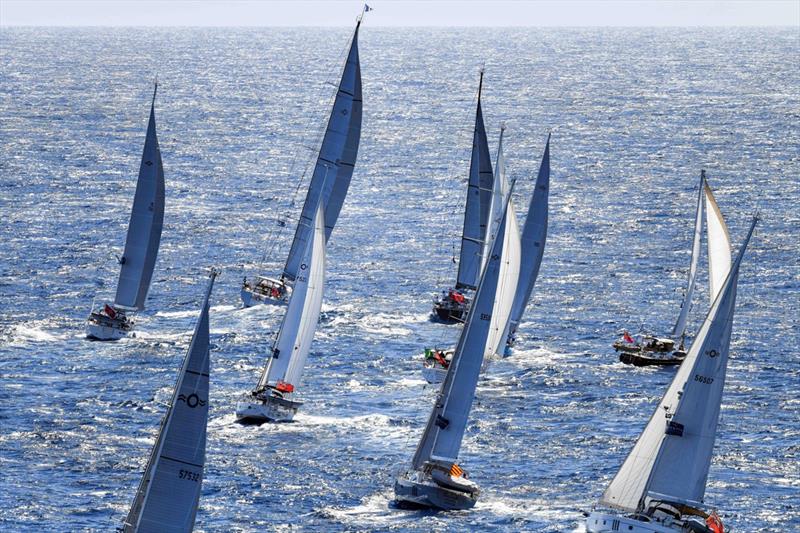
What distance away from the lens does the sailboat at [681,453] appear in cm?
7050

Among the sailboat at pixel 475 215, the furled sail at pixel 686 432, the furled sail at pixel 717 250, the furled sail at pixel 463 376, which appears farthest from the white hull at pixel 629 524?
the sailboat at pixel 475 215

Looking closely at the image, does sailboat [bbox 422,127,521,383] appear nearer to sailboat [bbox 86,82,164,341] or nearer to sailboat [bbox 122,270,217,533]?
sailboat [bbox 86,82,164,341]

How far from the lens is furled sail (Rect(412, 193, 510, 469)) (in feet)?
261

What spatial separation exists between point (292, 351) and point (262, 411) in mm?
5261

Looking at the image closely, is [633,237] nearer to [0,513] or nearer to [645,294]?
[645,294]

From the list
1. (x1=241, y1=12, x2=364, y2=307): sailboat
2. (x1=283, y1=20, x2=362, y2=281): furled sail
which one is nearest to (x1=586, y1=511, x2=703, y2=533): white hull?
(x1=241, y1=12, x2=364, y2=307): sailboat

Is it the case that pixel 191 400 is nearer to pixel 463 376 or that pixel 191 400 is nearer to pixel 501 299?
pixel 463 376

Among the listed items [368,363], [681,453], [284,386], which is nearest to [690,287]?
[368,363]

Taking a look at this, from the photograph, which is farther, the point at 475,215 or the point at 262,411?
the point at 475,215

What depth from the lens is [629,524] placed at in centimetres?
7088

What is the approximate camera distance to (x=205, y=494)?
3088 inches

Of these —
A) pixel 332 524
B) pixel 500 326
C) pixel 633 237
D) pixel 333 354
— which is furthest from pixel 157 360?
pixel 633 237

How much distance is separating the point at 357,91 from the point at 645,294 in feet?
95.6

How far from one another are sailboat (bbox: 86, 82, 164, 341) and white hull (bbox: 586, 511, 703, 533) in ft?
160
